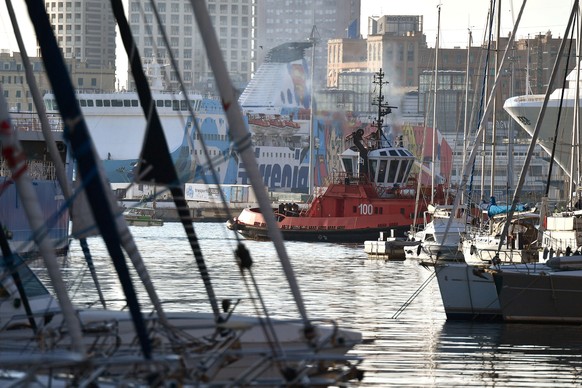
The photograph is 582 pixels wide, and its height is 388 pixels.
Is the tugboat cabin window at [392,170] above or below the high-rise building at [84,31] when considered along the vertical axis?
below

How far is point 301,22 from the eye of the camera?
177125 millimetres

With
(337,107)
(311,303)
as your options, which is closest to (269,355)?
(311,303)

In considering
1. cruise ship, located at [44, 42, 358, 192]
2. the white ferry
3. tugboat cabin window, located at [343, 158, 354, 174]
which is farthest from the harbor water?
cruise ship, located at [44, 42, 358, 192]

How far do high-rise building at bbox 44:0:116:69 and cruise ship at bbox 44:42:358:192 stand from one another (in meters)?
42.5

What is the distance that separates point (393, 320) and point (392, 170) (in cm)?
3761

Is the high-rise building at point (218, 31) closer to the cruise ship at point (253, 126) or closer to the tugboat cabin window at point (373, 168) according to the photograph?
the cruise ship at point (253, 126)

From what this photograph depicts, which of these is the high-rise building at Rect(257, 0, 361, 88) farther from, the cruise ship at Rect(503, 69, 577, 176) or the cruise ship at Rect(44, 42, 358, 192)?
the cruise ship at Rect(503, 69, 577, 176)

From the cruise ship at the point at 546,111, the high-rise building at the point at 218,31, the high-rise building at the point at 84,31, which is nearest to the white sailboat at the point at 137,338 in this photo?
the cruise ship at the point at 546,111

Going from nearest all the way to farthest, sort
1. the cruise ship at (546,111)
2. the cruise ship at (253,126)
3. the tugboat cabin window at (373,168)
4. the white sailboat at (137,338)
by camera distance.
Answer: the white sailboat at (137,338) → the cruise ship at (546,111) → the tugboat cabin window at (373,168) → the cruise ship at (253,126)

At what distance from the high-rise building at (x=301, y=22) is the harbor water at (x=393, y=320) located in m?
135

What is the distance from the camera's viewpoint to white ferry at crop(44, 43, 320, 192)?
358 ft

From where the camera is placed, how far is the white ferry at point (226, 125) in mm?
109000

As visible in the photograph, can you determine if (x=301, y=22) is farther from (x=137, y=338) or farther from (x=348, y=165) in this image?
(x=137, y=338)

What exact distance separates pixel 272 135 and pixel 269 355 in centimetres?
11554
